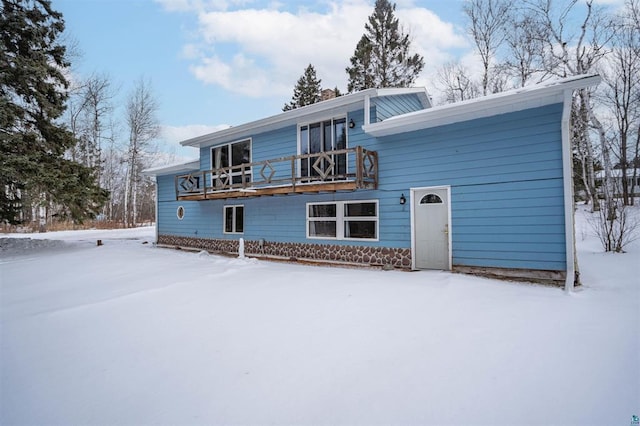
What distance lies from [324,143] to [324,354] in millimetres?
7281

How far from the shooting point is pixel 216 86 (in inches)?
749

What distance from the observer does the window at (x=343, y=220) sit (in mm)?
8789

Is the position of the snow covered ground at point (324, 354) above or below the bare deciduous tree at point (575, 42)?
below

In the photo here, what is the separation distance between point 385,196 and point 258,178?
4.66 metres

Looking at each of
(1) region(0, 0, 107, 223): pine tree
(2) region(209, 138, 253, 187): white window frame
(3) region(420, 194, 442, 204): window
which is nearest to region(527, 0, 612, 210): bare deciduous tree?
(3) region(420, 194, 442, 204): window

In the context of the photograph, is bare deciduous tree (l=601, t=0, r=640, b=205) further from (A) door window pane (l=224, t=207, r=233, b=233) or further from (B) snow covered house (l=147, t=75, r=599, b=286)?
(A) door window pane (l=224, t=207, r=233, b=233)

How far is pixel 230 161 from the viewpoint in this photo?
12.0 metres

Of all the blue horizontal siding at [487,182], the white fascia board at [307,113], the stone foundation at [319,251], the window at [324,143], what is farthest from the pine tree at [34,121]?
the blue horizontal siding at [487,182]

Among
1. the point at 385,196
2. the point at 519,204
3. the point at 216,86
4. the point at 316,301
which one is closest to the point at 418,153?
the point at 385,196

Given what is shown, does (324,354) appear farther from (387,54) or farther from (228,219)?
(387,54)

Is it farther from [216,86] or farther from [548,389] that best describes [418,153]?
[216,86]

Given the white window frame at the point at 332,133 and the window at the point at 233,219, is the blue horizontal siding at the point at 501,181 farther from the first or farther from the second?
the window at the point at 233,219

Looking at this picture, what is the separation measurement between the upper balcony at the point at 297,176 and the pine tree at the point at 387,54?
1387cm

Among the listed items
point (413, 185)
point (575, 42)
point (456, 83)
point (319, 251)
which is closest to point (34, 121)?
point (319, 251)
